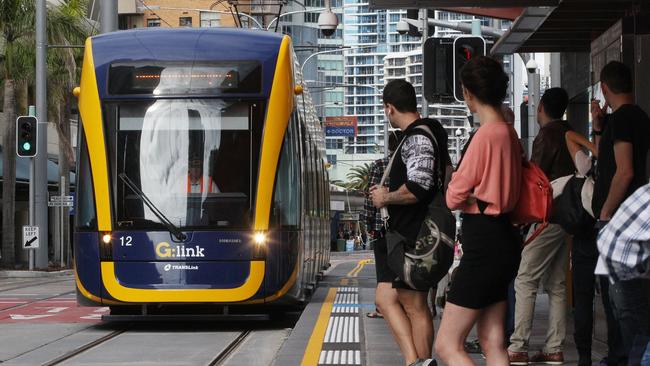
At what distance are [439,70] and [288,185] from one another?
148 inches

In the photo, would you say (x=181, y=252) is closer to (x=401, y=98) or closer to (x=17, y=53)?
(x=401, y=98)

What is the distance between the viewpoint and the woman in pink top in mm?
6195

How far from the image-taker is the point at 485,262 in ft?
20.3

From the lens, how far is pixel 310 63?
123812mm

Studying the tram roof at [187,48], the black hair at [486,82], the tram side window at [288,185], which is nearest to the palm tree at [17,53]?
the tram roof at [187,48]

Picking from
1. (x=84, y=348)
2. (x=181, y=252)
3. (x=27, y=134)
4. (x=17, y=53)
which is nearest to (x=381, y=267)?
(x=84, y=348)

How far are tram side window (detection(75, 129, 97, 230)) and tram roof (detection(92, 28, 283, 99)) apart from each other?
696 millimetres

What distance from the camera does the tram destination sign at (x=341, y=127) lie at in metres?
85.3

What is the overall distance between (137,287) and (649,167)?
7.44 m

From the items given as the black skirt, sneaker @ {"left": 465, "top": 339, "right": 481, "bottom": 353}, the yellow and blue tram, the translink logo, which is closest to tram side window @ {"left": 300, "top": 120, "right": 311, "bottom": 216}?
the yellow and blue tram

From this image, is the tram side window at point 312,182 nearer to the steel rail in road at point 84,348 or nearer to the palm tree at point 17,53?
the steel rail in road at point 84,348

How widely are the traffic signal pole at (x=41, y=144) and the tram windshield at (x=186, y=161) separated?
72.6 ft

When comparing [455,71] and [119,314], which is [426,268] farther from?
[119,314]

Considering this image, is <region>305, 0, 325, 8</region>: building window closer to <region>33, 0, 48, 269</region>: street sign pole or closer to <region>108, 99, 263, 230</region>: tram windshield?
<region>33, 0, 48, 269</region>: street sign pole
